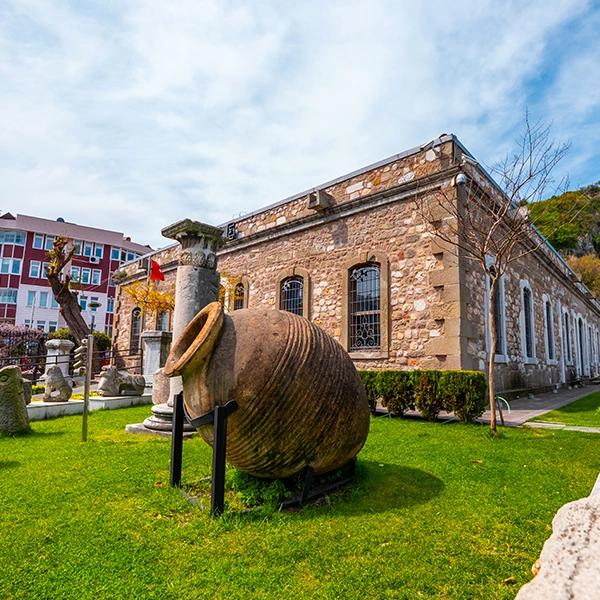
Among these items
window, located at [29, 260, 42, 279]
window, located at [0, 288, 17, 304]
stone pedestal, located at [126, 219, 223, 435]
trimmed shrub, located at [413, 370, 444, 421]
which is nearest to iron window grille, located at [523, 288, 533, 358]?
trimmed shrub, located at [413, 370, 444, 421]

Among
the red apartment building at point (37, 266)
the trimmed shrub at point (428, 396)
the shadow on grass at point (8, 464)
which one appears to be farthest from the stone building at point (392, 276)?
the red apartment building at point (37, 266)

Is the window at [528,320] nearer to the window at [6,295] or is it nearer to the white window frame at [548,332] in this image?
the white window frame at [548,332]

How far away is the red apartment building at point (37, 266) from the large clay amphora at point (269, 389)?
110 ft

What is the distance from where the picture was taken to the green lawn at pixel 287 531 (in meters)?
2.06

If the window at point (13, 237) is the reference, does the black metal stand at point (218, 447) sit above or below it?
below

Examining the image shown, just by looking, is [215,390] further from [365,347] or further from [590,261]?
[590,261]

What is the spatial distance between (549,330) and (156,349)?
14.2 metres

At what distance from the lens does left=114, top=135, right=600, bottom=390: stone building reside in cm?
915

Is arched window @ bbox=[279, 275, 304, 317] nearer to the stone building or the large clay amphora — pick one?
the stone building

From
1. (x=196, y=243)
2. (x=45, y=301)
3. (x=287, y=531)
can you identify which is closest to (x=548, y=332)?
(x=196, y=243)

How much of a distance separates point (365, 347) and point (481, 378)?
3945mm

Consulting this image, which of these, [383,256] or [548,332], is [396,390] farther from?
[548,332]

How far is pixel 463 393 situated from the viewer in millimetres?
6895

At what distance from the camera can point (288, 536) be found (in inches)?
102
